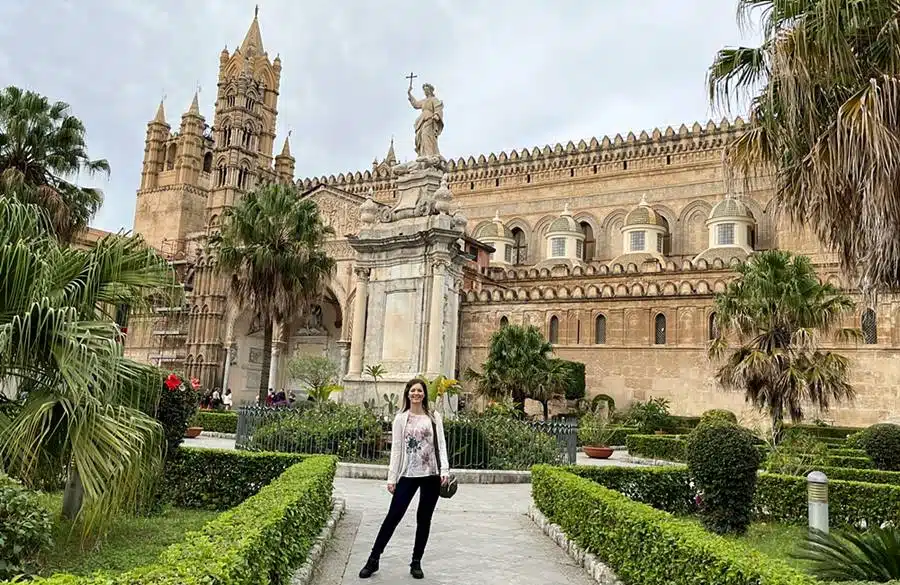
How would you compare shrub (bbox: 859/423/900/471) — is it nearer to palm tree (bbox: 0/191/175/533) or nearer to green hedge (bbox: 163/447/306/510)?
green hedge (bbox: 163/447/306/510)

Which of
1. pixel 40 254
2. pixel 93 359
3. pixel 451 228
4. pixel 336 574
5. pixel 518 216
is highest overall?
pixel 518 216

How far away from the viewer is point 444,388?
41.9ft

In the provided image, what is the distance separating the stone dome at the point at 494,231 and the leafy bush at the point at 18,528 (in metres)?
40.5

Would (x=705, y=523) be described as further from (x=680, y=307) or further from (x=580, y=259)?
(x=580, y=259)

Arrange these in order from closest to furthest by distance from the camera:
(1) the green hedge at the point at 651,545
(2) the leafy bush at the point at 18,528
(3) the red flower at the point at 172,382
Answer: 1. (1) the green hedge at the point at 651,545
2. (2) the leafy bush at the point at 18,528
3. (3) the red flower at the point at 172,382

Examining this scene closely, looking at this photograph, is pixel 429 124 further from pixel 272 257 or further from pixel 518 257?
pixel 518 257

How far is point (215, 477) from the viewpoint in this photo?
8.92 metres

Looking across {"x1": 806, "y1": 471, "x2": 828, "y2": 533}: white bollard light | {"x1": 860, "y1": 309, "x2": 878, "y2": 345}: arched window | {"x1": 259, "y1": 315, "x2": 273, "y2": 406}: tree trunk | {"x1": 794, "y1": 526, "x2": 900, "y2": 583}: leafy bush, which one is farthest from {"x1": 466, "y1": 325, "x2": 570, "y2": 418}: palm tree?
{"x1": 794, "y1": 526, "x2": 900, "y2": 583}: leafy bush

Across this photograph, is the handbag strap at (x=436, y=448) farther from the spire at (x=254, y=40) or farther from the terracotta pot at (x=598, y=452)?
the spire at (x=254, y=40)

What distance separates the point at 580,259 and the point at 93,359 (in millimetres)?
39133

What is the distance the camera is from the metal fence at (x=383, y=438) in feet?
41.8

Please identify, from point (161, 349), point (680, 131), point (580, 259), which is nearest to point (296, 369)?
point (161, 349)

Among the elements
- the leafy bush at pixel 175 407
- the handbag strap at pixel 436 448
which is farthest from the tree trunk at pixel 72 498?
the handbag strap at pixel 436 448

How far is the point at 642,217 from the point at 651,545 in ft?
121
